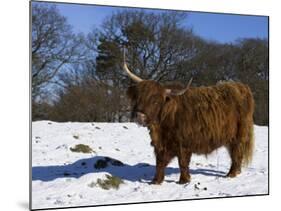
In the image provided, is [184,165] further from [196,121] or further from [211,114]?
[211,114]

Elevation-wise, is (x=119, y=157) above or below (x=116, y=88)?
below

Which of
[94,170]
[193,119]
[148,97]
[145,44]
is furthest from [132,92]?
[94,170]

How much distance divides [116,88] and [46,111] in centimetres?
61

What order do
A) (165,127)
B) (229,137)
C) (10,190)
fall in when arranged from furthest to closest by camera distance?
1. (229,137)
2. (165,127)
3. (10,190)

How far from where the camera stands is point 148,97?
14.5ft

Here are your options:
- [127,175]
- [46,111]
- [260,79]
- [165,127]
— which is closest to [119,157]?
[127,175]

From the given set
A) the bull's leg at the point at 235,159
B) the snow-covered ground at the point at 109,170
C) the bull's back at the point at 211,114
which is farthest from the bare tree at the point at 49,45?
the bull's leg at the point at 235,159

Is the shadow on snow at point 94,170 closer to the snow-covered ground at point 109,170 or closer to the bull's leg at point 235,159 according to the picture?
the snow-covered ground at point 109,170

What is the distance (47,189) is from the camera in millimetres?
4242

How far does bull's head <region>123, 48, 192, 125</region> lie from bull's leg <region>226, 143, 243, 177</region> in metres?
0.74

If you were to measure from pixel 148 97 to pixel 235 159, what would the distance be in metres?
1.03

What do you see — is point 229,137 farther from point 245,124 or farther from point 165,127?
point 165,127

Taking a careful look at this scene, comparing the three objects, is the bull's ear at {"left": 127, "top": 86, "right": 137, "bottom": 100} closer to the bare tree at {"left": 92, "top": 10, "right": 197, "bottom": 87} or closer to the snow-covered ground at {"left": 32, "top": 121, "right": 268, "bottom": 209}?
the bare tree at {"left": 92, "top": 10, "right": 197, "bottom": 87}

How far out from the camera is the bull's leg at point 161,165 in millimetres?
4543
